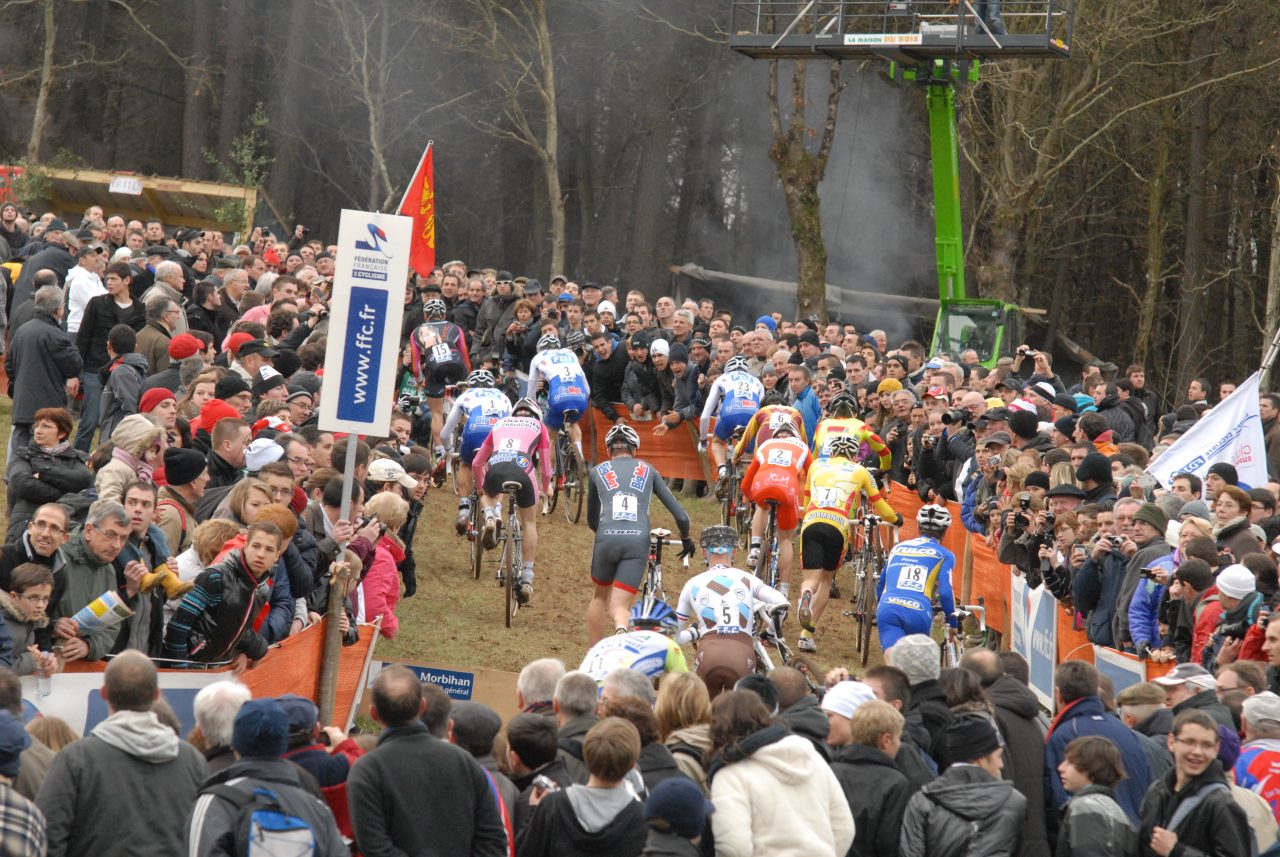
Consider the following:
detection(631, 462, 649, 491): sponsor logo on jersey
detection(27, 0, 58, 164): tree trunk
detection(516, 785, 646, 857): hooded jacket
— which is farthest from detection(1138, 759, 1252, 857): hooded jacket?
detection(27, 0, 58, 164): tree trunk

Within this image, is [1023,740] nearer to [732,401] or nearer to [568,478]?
[732,401]

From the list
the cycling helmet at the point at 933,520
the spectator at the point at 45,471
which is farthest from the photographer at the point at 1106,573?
the spectator at the point at 45,471

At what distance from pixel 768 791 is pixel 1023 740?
5.78ft

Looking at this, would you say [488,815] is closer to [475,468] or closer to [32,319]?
[475,468]

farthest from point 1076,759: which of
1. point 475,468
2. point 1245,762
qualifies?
point 475,468

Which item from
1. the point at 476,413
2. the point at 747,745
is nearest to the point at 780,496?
the point at 476,413

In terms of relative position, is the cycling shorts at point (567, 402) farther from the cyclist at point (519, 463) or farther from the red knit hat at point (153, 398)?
the red knit hat at point (153, 398)

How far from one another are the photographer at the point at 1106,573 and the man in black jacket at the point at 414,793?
637 cm

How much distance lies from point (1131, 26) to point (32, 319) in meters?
22.2

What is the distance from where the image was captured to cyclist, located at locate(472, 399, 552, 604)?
15.3 meters

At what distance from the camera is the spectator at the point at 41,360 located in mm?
15508

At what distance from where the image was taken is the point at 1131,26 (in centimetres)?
3167

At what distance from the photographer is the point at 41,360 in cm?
1564

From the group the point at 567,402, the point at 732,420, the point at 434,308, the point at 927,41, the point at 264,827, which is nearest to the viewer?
the point at 264,827
